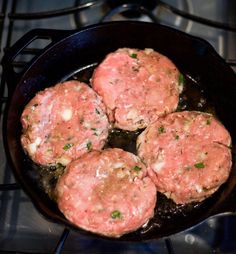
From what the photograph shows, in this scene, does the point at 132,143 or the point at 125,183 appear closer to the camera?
the point at 125,183

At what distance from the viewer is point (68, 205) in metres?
1.32

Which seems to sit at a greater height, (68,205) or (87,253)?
(68,205)

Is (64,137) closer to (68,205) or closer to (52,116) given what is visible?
(52,116)

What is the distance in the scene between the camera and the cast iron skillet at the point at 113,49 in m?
1.38

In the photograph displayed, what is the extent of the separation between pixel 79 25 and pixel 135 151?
67 cm

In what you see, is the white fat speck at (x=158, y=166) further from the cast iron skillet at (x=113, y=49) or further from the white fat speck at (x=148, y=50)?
the white fat speck at (x=148, y=50)

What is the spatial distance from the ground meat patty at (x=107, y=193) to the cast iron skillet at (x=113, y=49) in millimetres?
57

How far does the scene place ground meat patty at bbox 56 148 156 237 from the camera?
1.30 meters

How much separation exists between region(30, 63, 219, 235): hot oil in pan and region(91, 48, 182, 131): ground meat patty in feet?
0.15

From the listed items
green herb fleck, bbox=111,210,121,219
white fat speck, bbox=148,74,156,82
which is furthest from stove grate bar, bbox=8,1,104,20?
green herb fleck, bbox=111,210,121,219

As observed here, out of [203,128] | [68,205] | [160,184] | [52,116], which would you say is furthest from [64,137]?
[203,128]

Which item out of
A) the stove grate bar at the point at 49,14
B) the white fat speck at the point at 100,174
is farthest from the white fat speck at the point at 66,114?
the stove grate bar at the point at 49,14

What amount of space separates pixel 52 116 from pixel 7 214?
389 mm

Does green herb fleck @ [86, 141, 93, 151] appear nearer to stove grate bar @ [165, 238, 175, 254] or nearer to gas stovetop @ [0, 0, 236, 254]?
gas stovetop @ [0, 0, 236, 254]
